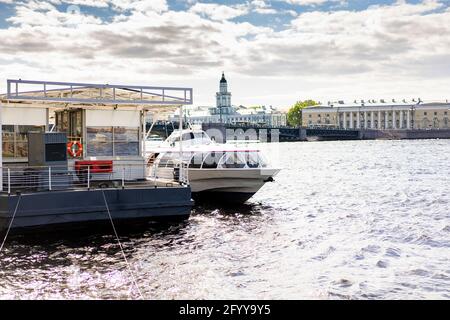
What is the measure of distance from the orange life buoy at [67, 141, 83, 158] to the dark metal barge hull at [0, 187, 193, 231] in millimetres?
A: 3430

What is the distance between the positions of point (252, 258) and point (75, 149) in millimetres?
7986

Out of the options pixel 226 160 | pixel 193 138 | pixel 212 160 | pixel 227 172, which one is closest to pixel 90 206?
pixel 227 172

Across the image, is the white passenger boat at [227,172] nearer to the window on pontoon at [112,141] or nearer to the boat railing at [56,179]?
the window on pontoon at [112,141]

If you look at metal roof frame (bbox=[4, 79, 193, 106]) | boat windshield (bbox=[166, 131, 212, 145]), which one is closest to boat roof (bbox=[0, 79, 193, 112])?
metal roof frame (bbox=[4, 79, 193, 106])

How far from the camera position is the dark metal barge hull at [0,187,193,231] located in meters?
17.6

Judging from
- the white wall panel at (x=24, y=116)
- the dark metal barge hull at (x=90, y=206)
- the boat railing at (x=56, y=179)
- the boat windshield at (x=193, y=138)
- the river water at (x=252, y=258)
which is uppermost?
the white wall panel at (x=24, y=116)

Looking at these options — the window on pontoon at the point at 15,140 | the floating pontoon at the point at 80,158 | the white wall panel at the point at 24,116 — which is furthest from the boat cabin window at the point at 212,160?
the window on pontoon at the point at 15,140

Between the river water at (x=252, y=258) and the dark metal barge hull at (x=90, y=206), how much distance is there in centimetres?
64

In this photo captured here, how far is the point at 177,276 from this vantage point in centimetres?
1499

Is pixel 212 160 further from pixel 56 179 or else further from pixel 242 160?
pixel 56 179

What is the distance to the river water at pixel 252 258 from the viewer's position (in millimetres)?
13961

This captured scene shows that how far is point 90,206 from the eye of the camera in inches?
727

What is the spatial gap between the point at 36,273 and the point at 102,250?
2745 millimetres
